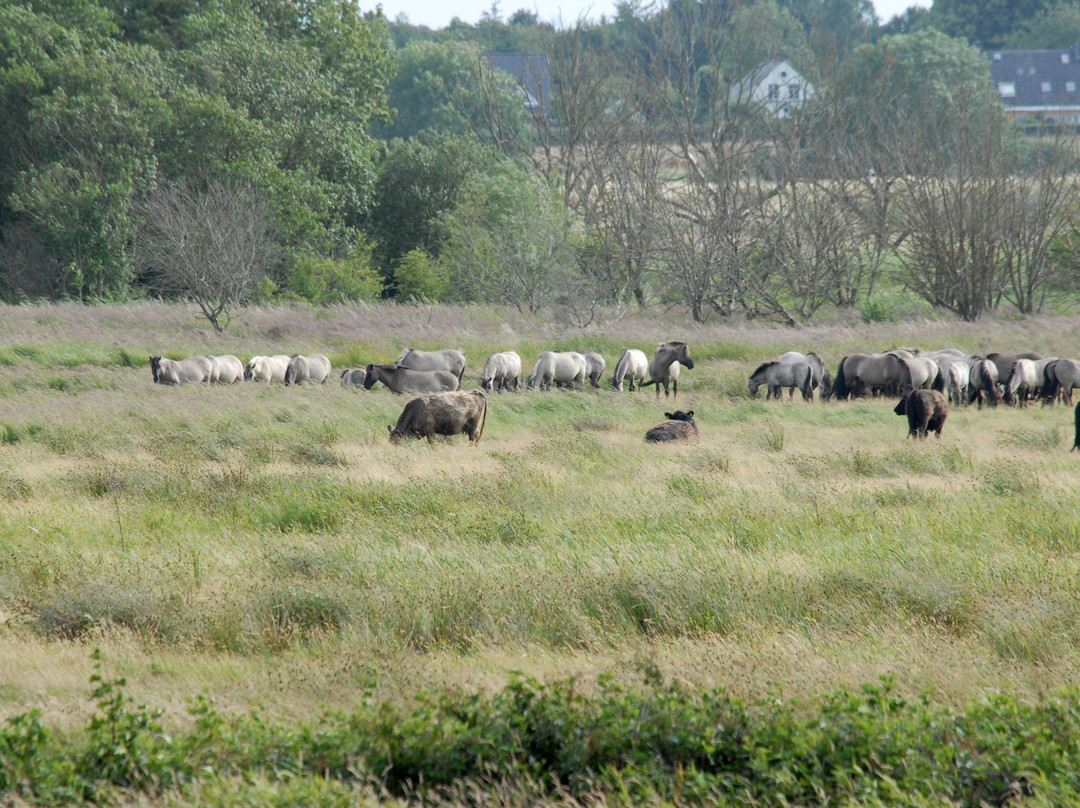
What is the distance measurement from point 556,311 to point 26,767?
28.0 metres

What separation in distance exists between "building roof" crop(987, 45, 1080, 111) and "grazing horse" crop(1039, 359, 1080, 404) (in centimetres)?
6313

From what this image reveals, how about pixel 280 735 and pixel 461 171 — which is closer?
pixel 280 735

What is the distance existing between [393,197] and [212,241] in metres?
15.1

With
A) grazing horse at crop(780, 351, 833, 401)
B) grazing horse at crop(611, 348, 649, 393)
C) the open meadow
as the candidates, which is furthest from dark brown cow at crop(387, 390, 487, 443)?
grazing horse at crop(780, 351, 833, 401)

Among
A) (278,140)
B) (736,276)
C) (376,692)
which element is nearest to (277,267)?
(278,140)

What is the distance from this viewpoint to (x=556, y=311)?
3139 centimetres

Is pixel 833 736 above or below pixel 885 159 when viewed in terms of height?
below

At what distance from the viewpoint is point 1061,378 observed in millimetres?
21156

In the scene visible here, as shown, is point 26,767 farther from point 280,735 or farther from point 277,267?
point 277,267

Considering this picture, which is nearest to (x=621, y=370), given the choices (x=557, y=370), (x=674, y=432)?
(x=557, y=370)

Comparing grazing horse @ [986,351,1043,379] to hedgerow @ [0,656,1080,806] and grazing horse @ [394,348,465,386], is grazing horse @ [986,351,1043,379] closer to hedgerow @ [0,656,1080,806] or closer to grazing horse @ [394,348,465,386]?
grazing horse @ [394,348,465,386]

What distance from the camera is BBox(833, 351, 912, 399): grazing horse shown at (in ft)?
68.2

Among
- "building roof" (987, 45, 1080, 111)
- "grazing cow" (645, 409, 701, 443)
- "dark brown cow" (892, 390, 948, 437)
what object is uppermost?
"building roof" (987, 45, 1080, 111)

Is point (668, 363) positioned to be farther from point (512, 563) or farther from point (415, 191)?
point (415, 191)
